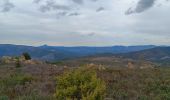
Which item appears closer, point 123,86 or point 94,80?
point 94,80

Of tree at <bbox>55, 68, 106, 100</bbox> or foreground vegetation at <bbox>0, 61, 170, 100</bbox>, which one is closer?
tree at <bbox>55, 68, 106, 100</bbox>

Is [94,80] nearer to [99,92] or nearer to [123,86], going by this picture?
[99,92]

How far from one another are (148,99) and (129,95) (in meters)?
1.42

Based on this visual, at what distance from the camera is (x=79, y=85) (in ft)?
45.1

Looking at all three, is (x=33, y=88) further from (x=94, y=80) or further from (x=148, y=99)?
(x=94, y=80)

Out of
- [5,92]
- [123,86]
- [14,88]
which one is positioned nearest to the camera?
[5,92]

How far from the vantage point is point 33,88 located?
21719 millimetres

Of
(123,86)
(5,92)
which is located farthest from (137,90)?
(5,92)

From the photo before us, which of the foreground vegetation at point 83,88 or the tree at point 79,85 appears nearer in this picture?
the tree at point 79,85

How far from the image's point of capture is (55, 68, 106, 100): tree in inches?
528

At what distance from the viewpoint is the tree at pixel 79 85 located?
13406 millimetres

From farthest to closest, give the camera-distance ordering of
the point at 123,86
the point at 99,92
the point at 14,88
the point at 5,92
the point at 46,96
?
the point at 123,86 → the point at 14,88 → the point at 5,92 → the point at 46,96 → the point at 99,92

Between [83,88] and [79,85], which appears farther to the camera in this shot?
[79,85]

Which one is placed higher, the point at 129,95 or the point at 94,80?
the point at 94,80
